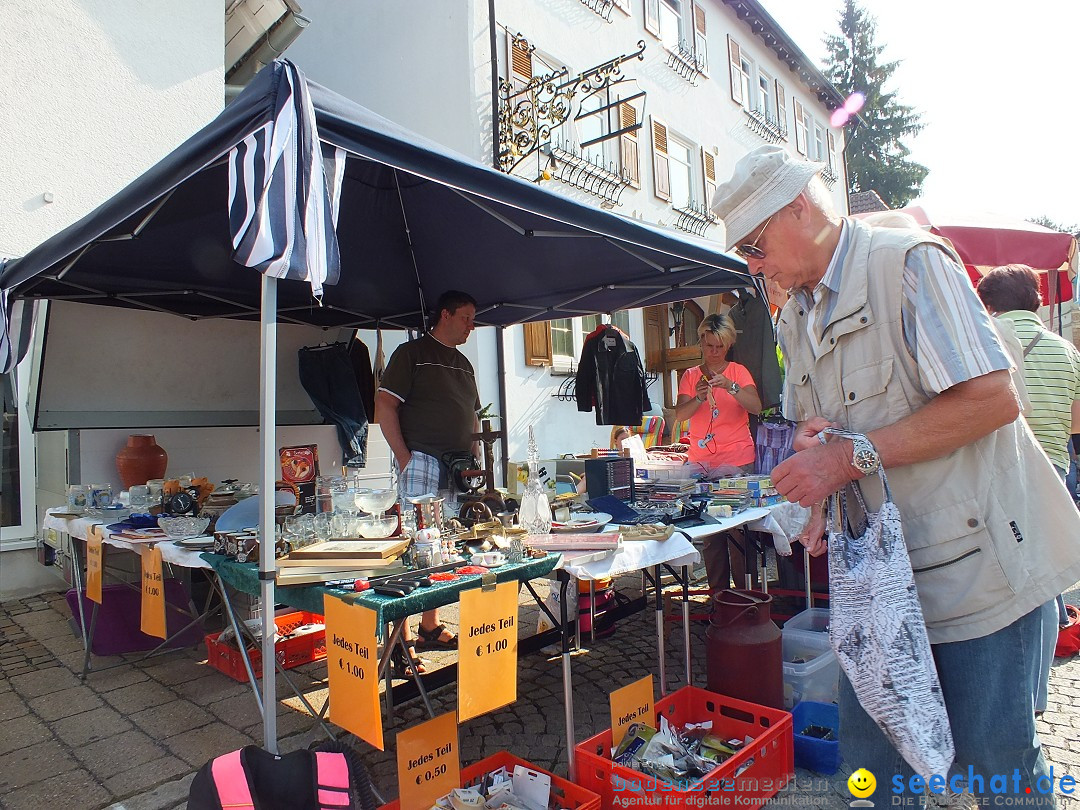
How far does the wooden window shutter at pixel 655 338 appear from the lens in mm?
11312

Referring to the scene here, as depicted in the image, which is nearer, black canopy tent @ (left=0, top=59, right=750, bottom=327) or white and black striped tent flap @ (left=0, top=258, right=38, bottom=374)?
black canopy tent @ (left=0, top=59, right=750, bottom=327)

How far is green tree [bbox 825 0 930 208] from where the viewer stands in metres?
28.0

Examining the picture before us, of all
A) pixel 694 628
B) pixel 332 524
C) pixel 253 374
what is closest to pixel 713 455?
pixel 694 628

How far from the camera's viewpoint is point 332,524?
8.66 ft

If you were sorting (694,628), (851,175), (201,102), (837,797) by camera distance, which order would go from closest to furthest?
(837,797)
(694,628)
(201,102)
(851,175)

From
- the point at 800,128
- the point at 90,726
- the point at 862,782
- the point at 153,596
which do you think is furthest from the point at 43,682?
the point at 800,128

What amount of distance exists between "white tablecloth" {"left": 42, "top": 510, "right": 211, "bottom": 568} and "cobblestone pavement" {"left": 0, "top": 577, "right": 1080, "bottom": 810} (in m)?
0.74

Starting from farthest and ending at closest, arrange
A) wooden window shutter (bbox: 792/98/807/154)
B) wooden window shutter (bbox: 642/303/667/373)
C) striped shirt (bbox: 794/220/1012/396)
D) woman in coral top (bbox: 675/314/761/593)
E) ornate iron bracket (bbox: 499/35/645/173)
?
wooden window shutter (bbox: 792/98/807/154) → wooden window shutter (bbox: 642/303/667/373) → ornate iron bracket (bbox: 499/35/645/173) → woman in coral top (bbox: 675/314/761/593) → striped shirt (bbox: 794/220/1012/396)

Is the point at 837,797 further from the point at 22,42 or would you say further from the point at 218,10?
the point at 218,10

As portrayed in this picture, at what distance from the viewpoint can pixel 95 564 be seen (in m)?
3.16

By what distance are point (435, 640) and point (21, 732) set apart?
1.94 meters

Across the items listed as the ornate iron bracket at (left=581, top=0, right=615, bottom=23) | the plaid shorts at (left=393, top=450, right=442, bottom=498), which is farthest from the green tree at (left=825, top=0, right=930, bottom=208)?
the plaid shorts at (left=393, top=450, right=442, bottom=498)

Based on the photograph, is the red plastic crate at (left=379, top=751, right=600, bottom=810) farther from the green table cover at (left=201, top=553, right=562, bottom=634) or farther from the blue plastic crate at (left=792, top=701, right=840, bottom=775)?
the blue plastic crate at (left=792, top=701, right=840, bottom=775)

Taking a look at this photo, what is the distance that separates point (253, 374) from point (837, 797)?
17.9 feet
